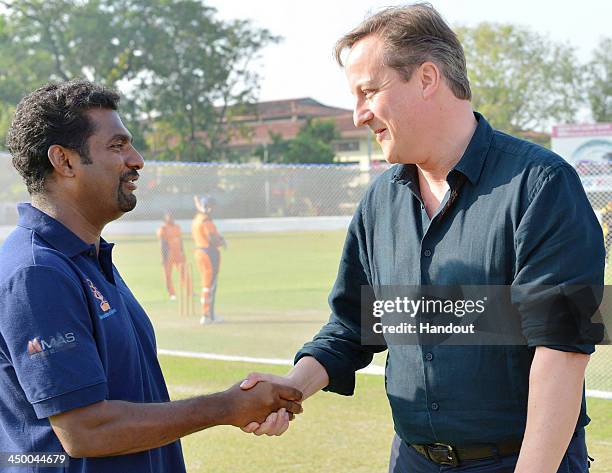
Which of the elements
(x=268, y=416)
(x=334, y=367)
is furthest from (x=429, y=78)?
(x=268, y=416)

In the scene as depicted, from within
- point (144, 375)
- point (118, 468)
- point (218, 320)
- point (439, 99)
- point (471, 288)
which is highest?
point (439, 99)

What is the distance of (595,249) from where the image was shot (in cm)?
238

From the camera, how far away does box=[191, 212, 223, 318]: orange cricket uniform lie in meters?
12.0

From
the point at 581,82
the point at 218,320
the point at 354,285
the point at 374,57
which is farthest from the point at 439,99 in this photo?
the point at 581,82

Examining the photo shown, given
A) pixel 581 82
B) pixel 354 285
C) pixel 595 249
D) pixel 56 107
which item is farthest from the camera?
pixel 581 82

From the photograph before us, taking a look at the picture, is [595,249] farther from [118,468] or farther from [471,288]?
[118,468]

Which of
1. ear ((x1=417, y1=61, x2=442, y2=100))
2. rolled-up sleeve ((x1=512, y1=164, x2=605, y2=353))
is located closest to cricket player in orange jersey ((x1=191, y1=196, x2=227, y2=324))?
ear ((x1=417, y1=61, x2=442, y2=100))

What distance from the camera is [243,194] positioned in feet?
41.0

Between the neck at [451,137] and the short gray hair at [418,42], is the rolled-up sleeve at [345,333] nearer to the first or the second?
the neck at [451,137]

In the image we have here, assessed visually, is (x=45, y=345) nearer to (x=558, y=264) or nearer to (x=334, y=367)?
(x=334, y=367)

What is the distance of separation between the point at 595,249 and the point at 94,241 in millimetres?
1559

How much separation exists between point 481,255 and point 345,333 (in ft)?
2.83

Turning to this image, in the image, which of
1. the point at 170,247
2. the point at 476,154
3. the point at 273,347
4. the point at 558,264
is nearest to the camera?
the point at 558,264

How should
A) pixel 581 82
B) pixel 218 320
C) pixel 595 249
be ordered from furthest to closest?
pixel 581 82 < pixel 218 320 < pixel 595 249
